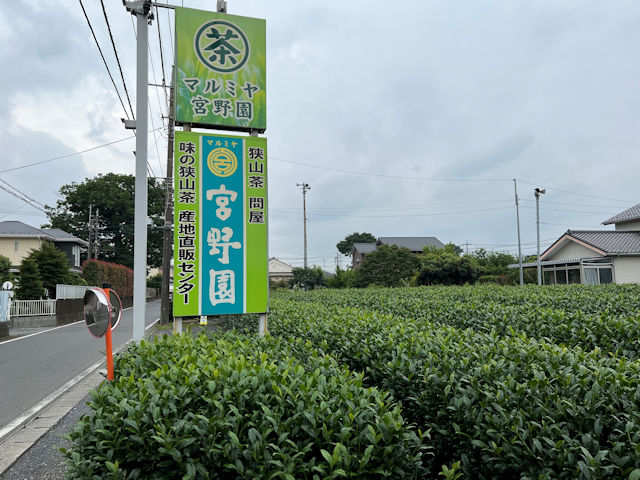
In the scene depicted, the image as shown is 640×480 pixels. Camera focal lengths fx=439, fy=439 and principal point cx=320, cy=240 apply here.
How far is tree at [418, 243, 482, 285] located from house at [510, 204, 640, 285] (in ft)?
13.2

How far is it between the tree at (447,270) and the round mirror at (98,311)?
3087 cm

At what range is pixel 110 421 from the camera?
2.29 metres

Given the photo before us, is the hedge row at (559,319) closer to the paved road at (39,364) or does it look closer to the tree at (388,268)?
the paved road at (39,364)

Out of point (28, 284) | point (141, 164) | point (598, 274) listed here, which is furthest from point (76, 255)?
point (598, 274)

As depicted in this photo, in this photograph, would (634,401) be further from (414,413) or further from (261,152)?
(261,152)

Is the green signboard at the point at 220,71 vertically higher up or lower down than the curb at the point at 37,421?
higher up

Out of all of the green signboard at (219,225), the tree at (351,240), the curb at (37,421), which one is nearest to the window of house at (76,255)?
the curb at (37,421)

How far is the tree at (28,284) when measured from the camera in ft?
63.2

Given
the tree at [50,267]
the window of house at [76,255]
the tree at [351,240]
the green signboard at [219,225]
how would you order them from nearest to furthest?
the green signboard at [219,225], the tree at [50,267], the window of house at [76,255], the tree at [351,240]

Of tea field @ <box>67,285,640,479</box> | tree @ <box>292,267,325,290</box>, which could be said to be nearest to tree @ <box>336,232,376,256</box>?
tree @ <box>292,267,325,290</box>

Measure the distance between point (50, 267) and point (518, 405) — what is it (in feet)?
78.7

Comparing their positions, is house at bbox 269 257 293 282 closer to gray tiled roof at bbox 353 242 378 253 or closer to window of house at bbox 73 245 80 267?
gray tiled roof at bbox 353 242 378 253

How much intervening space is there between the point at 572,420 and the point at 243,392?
1.75 metres

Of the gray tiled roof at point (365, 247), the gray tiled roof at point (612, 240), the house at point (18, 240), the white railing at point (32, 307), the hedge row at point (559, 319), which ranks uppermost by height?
the gray tiled roof at point (365, 247)
